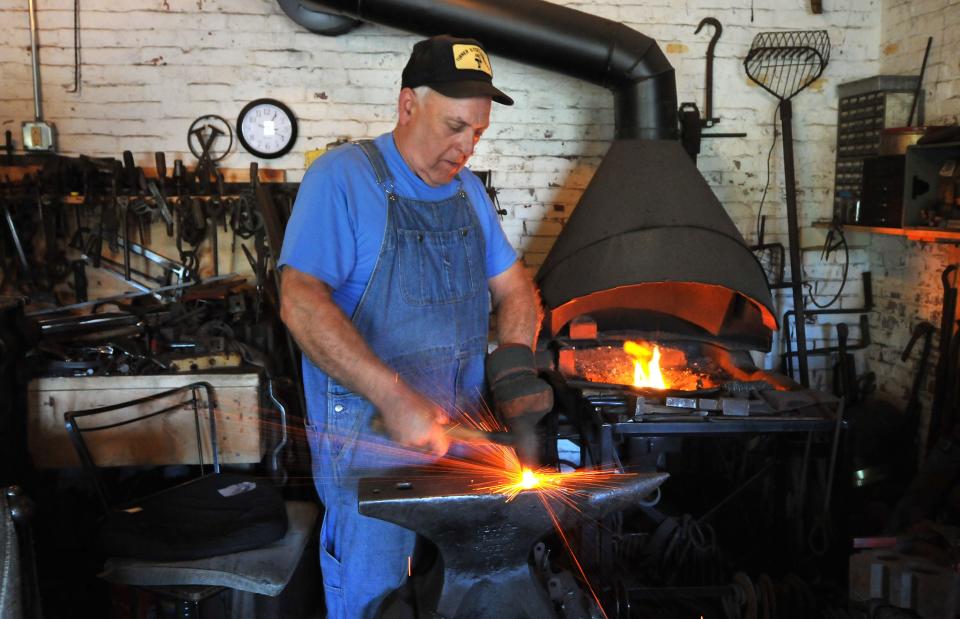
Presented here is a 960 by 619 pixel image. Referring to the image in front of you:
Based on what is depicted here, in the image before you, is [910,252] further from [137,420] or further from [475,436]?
[137,420]

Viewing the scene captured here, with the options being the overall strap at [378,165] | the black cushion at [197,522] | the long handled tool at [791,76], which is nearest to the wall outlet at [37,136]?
the black cushion at [197,522]

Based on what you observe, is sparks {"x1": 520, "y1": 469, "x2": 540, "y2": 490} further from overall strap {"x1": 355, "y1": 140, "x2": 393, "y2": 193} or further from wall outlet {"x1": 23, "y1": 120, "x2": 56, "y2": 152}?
wall outlet {"x1": 23, "y1": 120, "x2": 56, "y2": 152}

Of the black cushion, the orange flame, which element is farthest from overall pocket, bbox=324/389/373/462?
the orange flame

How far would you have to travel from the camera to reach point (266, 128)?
4.04 m

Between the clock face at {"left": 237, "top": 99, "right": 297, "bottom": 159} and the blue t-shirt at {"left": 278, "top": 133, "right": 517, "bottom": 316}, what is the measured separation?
2097 mm

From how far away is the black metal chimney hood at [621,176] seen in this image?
349 cm

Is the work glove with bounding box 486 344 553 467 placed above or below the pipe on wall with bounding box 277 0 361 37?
below

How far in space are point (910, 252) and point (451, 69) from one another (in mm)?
3235

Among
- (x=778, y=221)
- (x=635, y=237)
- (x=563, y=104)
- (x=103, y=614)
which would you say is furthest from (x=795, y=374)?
(x=103, y=614)

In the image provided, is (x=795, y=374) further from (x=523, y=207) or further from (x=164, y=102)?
(x=164, y=102)

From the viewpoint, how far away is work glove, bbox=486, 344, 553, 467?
189cm

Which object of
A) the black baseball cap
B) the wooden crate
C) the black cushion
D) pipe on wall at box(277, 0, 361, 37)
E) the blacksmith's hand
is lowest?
the black cushion

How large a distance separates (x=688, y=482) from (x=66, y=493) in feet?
10.0

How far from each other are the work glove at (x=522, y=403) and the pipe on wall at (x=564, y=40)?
85.6 inches
